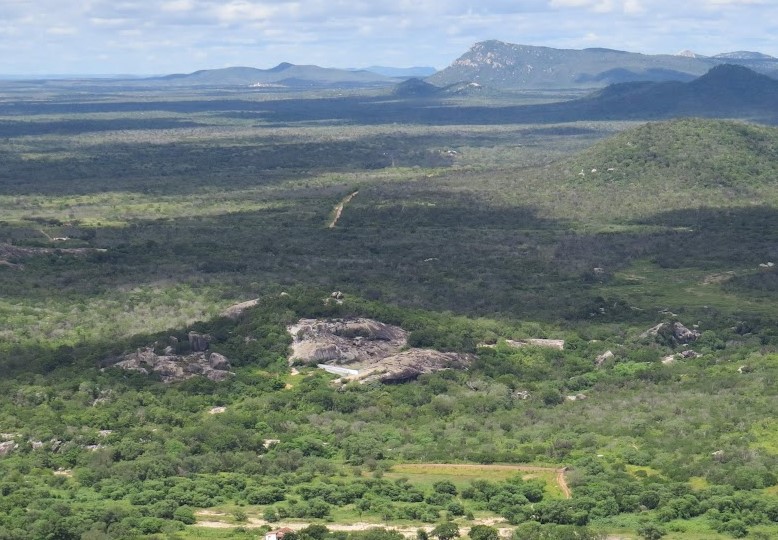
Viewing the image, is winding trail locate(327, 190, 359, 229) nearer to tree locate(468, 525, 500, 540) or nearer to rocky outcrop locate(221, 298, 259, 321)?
rocky outcrop locate(221, 298, 259, 321)

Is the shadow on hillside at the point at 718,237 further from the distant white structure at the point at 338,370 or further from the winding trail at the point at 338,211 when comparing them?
the distant white structure at the point at 338,370

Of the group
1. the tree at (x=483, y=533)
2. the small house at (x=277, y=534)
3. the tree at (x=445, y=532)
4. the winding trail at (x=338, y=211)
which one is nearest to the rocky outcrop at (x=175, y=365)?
the small house at (x=277, y=534)

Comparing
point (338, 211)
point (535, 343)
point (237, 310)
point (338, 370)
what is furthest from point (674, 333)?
point (338, 211)

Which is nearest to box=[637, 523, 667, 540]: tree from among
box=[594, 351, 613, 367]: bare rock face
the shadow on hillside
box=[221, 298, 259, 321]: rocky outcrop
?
box=[594, 351, 613, 367]: bare rock face

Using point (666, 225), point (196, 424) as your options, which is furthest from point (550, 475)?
point (666, 225)

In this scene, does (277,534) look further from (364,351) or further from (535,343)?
(535,343)

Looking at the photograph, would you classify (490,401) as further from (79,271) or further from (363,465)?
(79,271)
